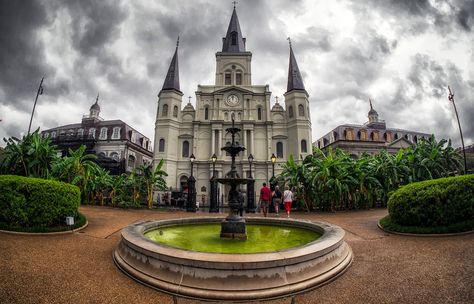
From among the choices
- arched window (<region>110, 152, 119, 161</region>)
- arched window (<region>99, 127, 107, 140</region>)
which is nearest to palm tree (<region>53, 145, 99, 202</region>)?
arched window (<region>110, 152, 119, 161</region>)

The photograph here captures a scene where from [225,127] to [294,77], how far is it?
12.6m

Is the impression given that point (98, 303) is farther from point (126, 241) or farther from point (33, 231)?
point (33, 231)

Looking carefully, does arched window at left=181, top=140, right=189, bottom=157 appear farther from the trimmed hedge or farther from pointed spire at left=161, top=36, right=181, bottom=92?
the trimmed hedge

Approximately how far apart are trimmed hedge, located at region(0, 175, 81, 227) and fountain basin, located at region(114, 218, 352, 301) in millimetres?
5208

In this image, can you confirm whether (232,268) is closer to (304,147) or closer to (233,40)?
(304,147)

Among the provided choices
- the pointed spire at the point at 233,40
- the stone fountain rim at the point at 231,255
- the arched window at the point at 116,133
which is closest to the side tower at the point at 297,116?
the pointed spire at the point at 233,40

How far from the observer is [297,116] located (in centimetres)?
3247

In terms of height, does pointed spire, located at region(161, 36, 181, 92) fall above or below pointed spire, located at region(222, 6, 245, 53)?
below

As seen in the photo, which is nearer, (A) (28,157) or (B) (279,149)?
(A) (28,157)

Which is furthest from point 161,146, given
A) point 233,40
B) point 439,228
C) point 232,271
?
point 232,271

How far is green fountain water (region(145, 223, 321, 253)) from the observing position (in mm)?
5551

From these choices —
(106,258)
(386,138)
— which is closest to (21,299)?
(106,258)

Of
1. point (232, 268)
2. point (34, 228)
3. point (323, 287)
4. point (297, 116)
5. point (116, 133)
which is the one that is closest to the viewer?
point (232, 268)

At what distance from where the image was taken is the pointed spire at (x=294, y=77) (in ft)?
111
